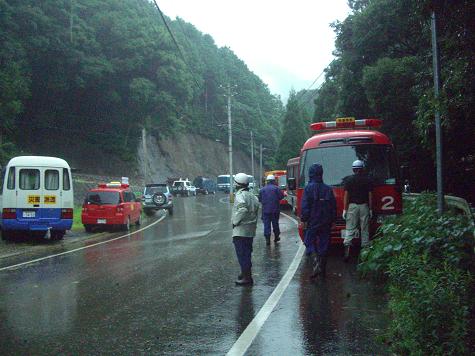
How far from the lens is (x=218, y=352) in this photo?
5168 millimetres

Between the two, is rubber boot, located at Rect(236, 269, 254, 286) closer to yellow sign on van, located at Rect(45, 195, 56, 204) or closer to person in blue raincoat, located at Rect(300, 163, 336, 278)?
person in blue raincoat, located at Rect(300, 163, 336, 278)

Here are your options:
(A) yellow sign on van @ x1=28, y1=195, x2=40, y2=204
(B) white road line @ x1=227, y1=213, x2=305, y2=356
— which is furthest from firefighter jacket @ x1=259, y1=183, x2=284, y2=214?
(A) yellow sign on van @ x1=28, y1=195, x2=40, y2=204

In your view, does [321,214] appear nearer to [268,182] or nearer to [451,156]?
[268,182]

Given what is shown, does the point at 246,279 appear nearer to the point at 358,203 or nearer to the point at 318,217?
the point at 318,217

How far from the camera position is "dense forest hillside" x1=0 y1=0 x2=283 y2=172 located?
136 feet

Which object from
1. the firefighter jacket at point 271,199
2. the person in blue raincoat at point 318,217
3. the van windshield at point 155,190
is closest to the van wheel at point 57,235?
the firefighter jacket at point 271,199

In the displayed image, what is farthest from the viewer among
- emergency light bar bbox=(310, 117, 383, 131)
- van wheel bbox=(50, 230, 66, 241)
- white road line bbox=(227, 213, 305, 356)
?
van wheel bbox=(50, 230, 66, 241)

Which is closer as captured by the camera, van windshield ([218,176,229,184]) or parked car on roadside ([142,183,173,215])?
parked car on roadside ([142,183,173,215])

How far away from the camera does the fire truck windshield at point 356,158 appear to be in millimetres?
11758

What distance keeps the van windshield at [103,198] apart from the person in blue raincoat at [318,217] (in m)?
13.0

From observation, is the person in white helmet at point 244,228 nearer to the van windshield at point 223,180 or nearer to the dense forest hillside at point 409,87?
the dense forest hillside at point 409,87

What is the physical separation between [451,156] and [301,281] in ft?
26.5

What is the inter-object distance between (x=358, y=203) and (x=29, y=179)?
10.7 meters

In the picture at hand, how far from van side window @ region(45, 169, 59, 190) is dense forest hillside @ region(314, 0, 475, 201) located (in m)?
10.7
